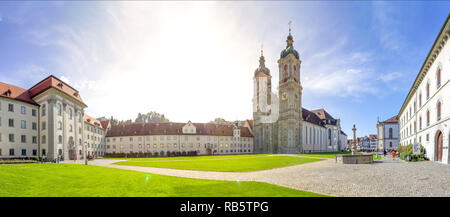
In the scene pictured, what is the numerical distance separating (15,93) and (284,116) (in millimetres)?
62712

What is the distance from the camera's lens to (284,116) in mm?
66750

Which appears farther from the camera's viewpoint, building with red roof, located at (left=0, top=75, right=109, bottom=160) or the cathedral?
the cathedral

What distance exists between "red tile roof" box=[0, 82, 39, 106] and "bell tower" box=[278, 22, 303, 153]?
59.9 meters

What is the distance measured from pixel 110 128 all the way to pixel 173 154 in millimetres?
23699

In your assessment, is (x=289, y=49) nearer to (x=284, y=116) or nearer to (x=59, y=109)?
(x=284, y=116)

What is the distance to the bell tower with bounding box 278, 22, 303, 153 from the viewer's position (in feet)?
209

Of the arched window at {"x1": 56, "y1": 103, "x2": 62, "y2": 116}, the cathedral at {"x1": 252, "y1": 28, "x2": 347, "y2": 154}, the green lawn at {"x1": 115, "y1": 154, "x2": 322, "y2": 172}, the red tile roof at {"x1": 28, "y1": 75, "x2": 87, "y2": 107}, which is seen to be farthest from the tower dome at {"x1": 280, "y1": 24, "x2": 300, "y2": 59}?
the arched window at {"x1": 56, "y1": 103, "x2": 62, "y2": 116}

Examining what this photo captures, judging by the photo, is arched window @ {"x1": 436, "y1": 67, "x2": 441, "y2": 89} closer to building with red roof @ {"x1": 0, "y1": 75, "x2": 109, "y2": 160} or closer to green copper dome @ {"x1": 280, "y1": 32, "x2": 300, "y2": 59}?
building with red roof @ {"x1": 0, "y1": 75, "x2": 109, "y2": 160}

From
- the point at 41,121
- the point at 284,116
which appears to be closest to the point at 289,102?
the point at 284,116

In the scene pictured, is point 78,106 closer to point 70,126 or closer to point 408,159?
point 70,126

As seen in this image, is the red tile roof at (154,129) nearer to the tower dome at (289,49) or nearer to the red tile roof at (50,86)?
the red tile roof at (50,86)

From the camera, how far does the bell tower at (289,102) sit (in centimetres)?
6384

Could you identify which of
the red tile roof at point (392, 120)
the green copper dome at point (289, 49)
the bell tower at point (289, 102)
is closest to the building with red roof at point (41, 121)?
the bell tower at point (289, 102)

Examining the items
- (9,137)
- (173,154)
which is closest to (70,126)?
(9,137)
